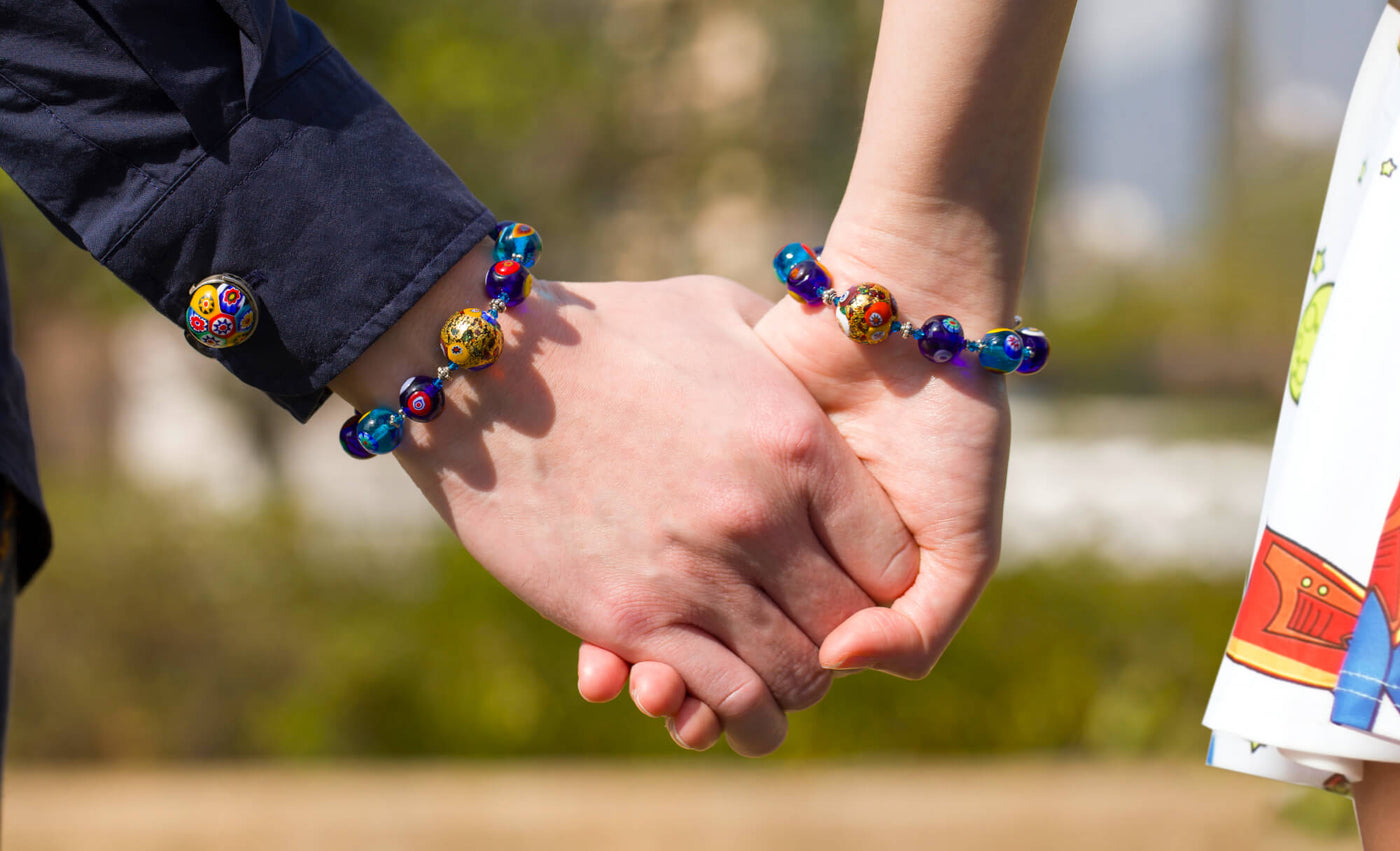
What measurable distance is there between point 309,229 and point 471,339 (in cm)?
19

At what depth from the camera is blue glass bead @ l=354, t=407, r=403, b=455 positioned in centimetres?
117

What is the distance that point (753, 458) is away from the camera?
1241 mm

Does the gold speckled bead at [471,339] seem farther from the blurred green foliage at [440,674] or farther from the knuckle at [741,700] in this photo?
the blurred green foliage at [440,674]

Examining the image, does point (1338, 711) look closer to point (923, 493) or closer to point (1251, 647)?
point (1251, 647)

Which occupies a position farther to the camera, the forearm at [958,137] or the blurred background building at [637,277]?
the blurred background building at [637,277]

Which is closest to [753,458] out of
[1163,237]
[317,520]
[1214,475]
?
[317,520]

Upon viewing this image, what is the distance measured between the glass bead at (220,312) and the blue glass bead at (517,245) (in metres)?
0.26

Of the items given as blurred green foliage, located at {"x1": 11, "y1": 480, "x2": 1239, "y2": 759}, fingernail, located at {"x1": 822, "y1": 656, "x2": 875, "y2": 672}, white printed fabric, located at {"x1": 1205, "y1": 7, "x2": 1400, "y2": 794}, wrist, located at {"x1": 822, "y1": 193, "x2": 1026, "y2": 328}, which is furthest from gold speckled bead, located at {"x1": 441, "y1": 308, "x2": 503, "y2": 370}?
blurred green foliage, located at {"x1": 11, "y1": 480, "x2": 1239, "y2": 759}

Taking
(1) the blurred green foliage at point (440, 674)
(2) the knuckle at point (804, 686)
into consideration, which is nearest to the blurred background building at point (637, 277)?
(1) the blurred green foliage at point (440, 674)

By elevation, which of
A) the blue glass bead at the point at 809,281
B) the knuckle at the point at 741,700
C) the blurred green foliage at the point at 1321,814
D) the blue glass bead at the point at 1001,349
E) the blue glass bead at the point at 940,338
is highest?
the blue glass bead at the point at 1001,349

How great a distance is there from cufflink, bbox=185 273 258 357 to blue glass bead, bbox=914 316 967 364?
0.72m

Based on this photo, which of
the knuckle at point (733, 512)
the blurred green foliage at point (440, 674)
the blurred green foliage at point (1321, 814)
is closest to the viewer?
the knuckle at point (733, 512)

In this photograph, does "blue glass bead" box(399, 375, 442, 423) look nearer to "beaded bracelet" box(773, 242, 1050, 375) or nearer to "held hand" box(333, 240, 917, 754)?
"held hand" box(333, 240, 917, 754)

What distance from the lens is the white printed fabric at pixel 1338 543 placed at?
78cm
